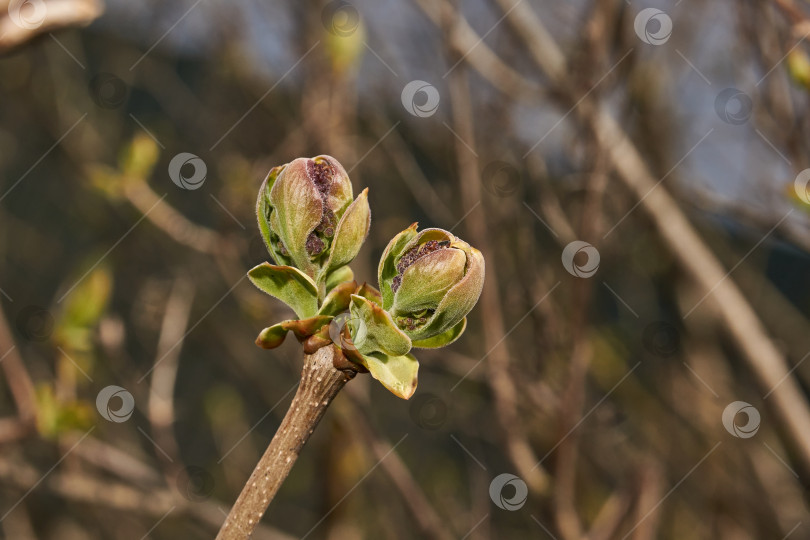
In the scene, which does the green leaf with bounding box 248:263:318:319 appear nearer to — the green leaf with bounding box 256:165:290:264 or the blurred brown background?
the green leaf with bounding box 256:165:290:264

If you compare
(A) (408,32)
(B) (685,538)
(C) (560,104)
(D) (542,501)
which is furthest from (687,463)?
(A) (408,32)

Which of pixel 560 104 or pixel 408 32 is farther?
pixel 408 32

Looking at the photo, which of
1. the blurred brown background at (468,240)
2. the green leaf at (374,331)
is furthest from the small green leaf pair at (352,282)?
the blurred brown background at (468,240)

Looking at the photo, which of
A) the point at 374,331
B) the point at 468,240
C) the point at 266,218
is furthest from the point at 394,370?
the point at 468,240

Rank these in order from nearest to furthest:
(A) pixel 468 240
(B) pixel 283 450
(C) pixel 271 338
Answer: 1. (B) pixel 283 450
2. (C) pixel 271 338
3. (A) pixel 468 240

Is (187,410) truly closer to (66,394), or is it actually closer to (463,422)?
(463,422)

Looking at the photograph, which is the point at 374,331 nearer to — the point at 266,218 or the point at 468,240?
the point at 266,218
